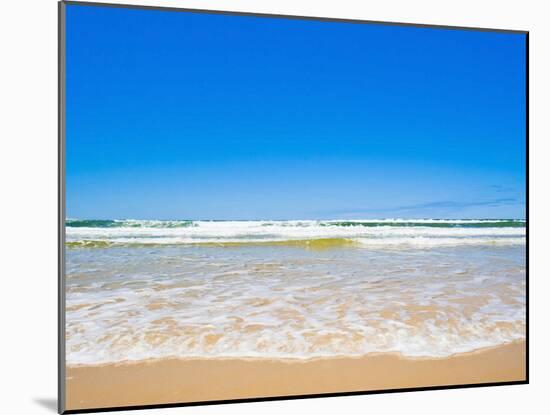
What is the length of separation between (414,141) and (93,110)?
1.70m

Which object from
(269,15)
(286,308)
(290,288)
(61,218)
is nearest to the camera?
(61,218)

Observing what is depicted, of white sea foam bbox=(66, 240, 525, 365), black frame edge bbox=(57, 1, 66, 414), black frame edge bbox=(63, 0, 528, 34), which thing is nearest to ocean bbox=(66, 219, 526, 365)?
white sea foam bbox=(66, 240, 525, 365)

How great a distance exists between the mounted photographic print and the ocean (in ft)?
0.04

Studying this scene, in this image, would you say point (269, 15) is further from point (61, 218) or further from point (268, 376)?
point (268, 376)

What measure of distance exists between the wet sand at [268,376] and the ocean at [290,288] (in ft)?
0.18

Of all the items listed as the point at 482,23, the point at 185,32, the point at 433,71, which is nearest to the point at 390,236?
the point at 433,71

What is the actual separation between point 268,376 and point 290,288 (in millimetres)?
740

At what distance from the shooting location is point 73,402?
9.44ft

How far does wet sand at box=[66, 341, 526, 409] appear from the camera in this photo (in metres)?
2.95

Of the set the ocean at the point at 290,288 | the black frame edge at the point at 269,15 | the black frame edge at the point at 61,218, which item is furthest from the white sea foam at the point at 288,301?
the black frame edge at the point at 269,15

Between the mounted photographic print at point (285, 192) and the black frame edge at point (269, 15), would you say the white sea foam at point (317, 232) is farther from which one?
the black frame edge at point (269, 15)

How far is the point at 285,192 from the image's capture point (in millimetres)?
3641

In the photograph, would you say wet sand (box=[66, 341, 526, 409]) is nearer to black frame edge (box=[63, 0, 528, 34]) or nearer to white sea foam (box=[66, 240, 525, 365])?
white sea foam (box=[66, 240, 525, 365])

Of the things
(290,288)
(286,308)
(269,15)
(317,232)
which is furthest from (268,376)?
(269,15)
